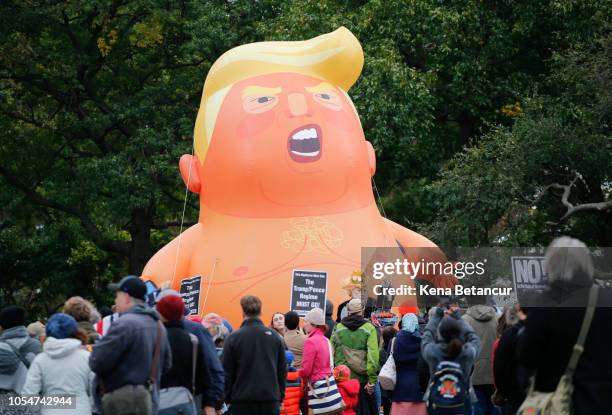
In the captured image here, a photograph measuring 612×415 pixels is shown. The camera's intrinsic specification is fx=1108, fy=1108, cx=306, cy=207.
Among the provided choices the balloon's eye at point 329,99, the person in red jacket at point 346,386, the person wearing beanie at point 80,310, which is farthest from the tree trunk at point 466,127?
the person wearing beanie at point 80,310

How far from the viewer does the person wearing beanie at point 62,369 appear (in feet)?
26.7

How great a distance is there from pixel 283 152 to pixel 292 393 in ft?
20.1

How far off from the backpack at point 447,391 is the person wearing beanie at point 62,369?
290 cm

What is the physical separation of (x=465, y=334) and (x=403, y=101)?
44.6ft

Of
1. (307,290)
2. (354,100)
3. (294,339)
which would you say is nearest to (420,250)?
(307,290)

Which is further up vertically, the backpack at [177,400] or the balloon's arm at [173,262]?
the balloon's arm at [173,262]

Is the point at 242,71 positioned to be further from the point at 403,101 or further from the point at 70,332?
the point at 70,332

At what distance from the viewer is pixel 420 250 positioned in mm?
18531

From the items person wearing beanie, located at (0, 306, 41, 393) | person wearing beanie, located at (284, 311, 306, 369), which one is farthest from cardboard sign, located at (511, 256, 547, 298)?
person wearing beanie, located at (0, 306, 41, 393)

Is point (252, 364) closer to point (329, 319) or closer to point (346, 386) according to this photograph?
point (346, 386)

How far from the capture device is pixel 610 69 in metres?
20.9

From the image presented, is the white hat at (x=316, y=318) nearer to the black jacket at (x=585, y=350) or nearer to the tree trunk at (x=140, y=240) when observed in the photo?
the black jacket at (x=585, y=350)

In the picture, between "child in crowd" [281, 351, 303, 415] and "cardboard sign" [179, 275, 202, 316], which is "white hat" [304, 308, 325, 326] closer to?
"child in crowd" [281, 351, 303, 415]

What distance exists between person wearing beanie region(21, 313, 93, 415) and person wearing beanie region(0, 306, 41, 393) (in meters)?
1.67
